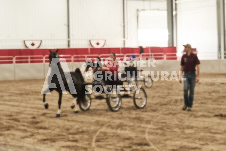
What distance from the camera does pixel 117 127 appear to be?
9391 mm

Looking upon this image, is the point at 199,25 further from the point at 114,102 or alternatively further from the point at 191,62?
the point at 114,102

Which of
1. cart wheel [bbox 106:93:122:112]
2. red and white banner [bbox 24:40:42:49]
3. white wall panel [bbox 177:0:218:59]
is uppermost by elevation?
white wall panel [bbox 177:0:218:59]

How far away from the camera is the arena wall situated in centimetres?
2706

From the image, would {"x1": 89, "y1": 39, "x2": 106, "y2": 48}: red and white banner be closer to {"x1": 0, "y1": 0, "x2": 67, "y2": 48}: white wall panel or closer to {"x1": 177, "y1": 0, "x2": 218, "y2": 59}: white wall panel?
{"x1": 0, "y1": 0, "x2": 67, "y2": 48}: white wall panel

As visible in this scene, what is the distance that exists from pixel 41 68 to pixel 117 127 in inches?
770

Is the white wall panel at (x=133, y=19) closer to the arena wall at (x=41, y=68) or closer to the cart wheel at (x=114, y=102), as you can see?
the arena wall at (x=41, y=68)

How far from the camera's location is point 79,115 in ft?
37.2

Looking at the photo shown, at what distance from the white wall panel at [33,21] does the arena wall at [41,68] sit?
538 cm

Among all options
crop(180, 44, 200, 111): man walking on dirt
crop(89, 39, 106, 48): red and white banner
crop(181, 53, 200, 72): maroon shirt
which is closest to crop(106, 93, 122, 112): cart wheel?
crop(180, 44, 200, 111): man walking on dirt

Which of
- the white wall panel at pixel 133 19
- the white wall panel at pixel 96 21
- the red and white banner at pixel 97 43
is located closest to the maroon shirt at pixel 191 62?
the white wall panel at pixel 96 21

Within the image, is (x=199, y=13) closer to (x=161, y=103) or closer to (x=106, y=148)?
(x=161, y=103)

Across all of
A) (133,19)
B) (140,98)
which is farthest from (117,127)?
(133,19)

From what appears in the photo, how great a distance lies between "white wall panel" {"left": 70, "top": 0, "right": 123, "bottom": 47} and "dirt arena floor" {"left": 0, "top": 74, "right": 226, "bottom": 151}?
20.7 m

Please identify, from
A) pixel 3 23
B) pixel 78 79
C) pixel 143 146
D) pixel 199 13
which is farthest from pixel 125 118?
pixel 199 13
